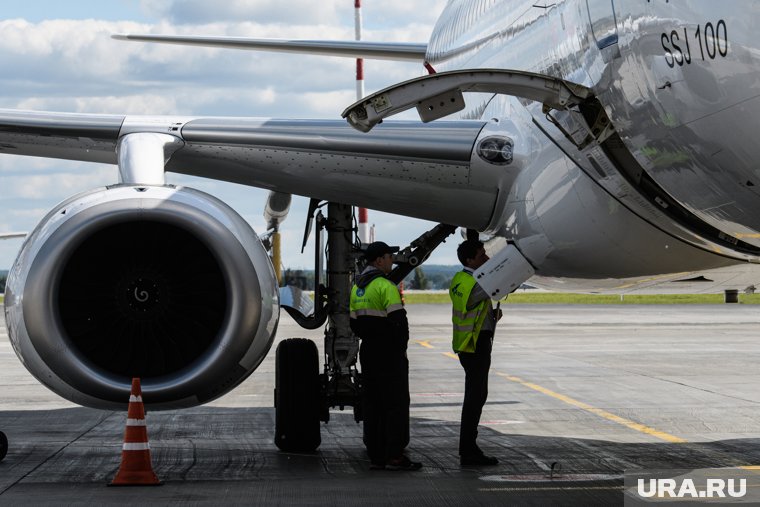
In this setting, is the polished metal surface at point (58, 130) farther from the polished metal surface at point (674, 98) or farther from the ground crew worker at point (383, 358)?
the polished metal surface at point (674, 98)

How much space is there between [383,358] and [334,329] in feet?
4.80

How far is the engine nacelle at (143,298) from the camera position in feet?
24.4

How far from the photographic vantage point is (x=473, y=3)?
36.2 feet

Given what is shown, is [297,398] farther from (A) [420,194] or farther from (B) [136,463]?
(A) [420,194]

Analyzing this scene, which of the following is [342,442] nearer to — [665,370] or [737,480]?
[737,480]

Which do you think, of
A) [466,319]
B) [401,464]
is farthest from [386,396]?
[466,319]

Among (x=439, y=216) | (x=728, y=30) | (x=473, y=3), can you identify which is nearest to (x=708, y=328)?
(x=473, y=3)

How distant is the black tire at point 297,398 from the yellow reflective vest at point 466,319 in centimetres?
139

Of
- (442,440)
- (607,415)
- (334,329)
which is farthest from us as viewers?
(607,415)

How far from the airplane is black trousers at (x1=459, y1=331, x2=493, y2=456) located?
1.86 ft

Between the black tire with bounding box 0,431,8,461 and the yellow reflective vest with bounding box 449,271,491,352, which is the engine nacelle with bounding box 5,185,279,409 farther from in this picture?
the black tire with bounding box 0,431,8,461

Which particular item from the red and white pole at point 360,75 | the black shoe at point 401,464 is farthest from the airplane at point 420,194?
the red and white pole at point 360,75

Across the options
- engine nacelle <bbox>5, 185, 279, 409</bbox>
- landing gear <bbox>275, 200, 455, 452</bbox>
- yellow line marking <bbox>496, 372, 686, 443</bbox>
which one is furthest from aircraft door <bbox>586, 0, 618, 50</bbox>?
yellow line marking <bbox>496, 372, 686, 443</bbox>

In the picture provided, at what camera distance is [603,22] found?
636 centimetres
